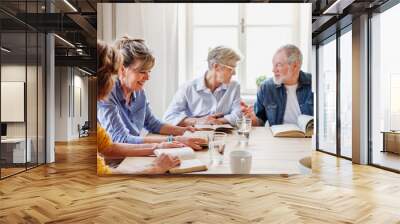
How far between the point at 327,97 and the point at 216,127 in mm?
4491

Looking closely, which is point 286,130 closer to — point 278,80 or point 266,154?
point 266,154

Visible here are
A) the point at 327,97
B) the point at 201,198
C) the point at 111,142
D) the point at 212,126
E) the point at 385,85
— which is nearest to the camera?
the point at 201,198

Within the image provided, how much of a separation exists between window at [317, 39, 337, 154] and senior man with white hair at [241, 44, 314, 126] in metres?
3.24

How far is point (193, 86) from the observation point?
18.3 ft

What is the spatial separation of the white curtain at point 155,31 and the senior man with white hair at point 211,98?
0.59 feet

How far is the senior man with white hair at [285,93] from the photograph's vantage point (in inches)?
222

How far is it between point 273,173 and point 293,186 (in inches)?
24.4

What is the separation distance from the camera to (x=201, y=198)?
4309 millimetres

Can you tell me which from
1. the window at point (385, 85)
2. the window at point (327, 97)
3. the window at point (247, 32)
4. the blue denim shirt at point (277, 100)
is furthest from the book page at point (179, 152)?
the window at point (327, 97)

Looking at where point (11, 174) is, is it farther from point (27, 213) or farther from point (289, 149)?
point (289, 149)

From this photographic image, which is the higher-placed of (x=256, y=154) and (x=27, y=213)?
(x=256, y=154)

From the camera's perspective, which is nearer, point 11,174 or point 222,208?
point 222,208

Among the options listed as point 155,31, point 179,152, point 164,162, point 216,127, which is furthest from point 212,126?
point 155,31

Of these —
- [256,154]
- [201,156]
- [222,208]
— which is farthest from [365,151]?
[222,208]
